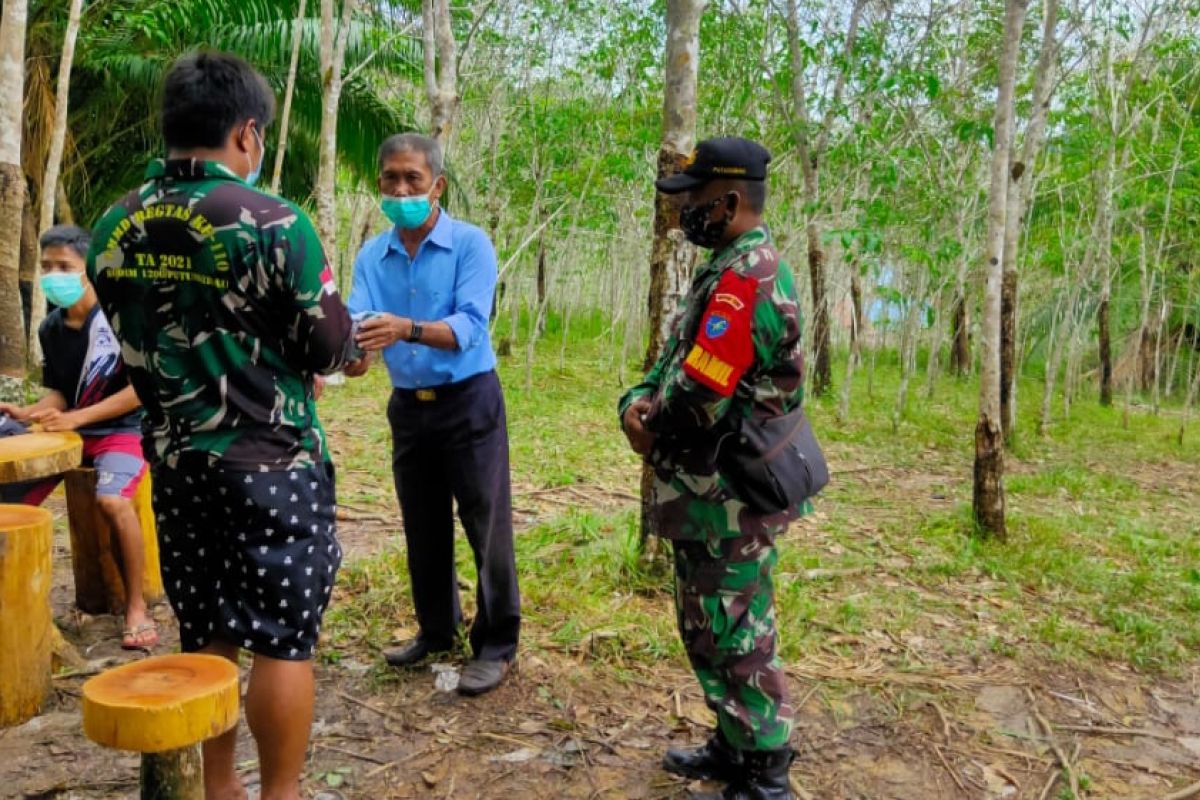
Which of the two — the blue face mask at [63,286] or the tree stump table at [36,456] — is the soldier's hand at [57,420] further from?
the blue face mask at [63,286]

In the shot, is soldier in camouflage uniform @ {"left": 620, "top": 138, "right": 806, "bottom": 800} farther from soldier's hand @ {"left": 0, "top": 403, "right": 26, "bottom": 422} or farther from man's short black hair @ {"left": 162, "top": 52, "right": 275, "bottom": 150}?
soldier's hand @ {"left": 0, "top": 403, "right": 26, "bottom": 422}

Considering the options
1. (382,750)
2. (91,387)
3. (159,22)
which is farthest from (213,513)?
(159,22)

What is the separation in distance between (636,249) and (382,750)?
57.3 feet

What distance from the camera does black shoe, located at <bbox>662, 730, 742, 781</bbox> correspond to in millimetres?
2643

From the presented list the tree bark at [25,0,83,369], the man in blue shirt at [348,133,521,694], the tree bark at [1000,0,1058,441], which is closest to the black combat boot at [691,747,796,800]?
the man in blue shirt at [348,133,521,694]

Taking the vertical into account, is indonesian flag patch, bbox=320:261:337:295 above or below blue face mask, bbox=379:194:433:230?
below

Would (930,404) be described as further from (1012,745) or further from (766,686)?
(766,686)

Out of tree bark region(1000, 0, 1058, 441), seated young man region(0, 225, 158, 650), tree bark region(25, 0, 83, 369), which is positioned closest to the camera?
seated young man region(0, 225, 158, 650)

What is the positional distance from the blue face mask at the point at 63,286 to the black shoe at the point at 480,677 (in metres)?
2.21

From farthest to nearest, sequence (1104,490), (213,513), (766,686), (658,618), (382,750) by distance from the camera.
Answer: (1104,490) < (658,618) < (382,750) < (766,686) < (213,513)

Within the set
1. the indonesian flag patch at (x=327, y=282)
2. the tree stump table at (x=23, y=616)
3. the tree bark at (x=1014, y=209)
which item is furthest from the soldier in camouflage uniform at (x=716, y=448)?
the tree bark at (x=1014, y=209)

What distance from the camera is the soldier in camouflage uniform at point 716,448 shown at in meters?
2.28

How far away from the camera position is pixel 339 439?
820cm

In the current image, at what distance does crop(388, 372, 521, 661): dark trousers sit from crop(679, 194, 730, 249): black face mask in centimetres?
96
